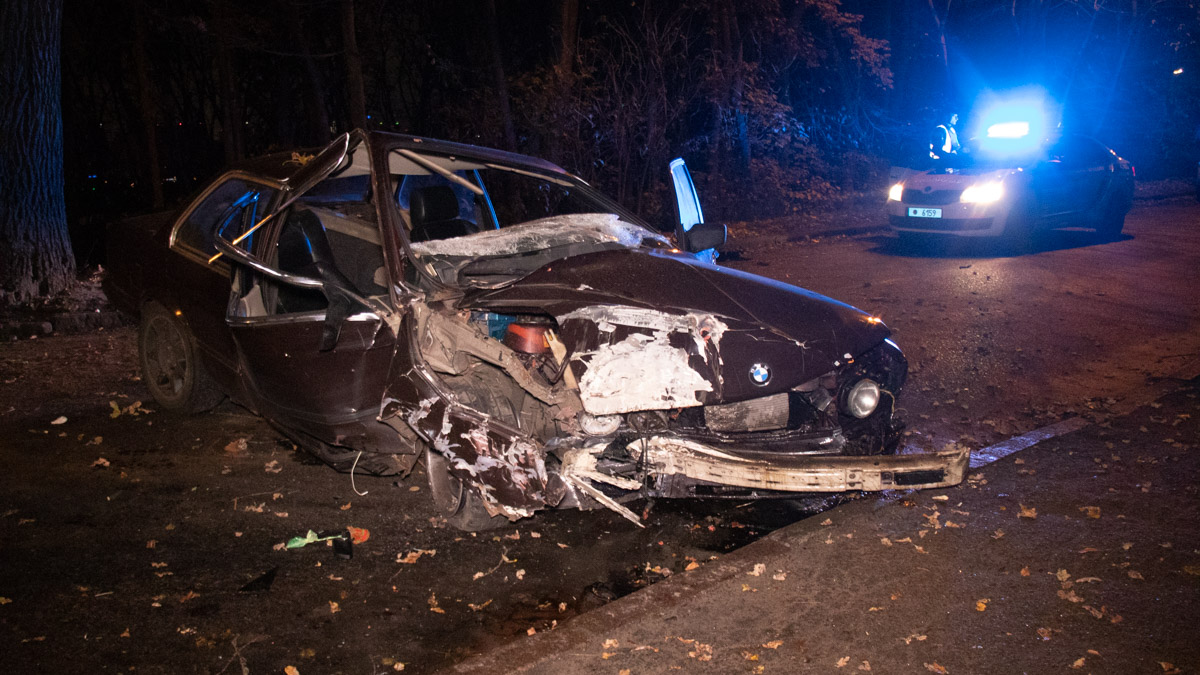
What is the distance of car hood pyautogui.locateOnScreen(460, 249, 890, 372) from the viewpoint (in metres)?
3.68

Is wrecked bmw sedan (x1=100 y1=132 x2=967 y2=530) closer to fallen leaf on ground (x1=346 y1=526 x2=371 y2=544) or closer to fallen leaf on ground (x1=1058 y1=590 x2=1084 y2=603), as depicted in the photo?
fallen leaf on ground (x1=346 y1=526 x2=371 y2=544)

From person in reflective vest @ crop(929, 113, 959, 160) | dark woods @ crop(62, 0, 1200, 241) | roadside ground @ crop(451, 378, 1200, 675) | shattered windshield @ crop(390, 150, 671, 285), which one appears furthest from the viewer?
dark woods @ crop(62, 0, 1200, 241)

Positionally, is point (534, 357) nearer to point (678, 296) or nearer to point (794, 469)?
point (678, 296)

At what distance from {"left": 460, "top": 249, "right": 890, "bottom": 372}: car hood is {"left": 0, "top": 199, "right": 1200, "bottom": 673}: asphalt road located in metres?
1.02

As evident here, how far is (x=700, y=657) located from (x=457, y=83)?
20.0 metres

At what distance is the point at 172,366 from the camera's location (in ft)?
18.0

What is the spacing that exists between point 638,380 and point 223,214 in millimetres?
3120

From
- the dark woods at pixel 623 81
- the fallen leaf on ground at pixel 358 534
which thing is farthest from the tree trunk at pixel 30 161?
the fallen leaf on ground at pixel 358 534

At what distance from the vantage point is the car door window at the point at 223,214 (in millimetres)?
4793

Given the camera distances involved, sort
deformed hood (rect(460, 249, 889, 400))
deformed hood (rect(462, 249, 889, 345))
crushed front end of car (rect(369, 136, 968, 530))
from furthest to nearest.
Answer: deformed hood (rect(462, 249, 889, 345)) → deformed hood (rect(460, 249, 889, 400)) → crushed front end of car (rect(369, 136, 968, 530))

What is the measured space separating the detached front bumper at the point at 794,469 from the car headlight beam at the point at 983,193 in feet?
29.1

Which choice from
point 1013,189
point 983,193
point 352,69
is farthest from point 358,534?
point 352,69

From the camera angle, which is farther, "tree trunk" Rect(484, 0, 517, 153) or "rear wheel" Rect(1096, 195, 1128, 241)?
"tree trunk" Rect(484, 0, 517, 153)

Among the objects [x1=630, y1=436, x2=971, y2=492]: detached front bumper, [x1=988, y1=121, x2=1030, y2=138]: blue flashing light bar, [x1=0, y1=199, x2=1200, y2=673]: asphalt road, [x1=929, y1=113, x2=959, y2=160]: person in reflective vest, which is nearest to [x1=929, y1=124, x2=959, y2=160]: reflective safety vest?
[x1=929, y1=113, x2=959, y2=160]: person in reflective vest
